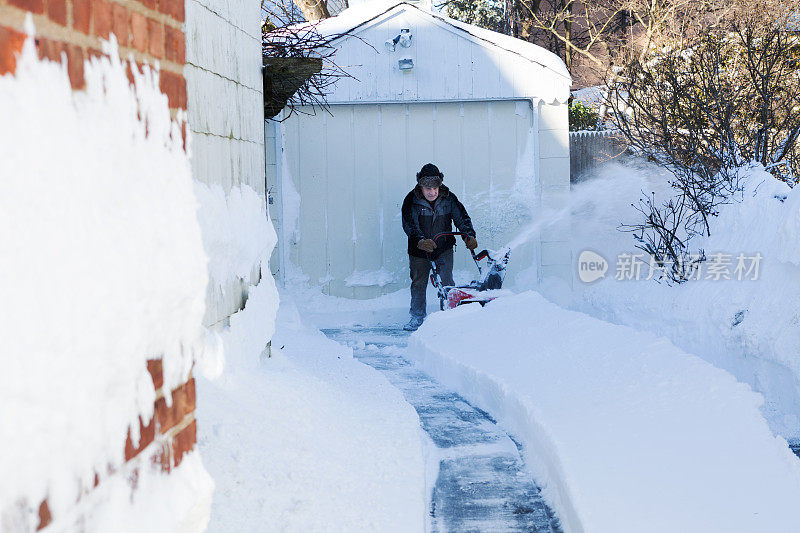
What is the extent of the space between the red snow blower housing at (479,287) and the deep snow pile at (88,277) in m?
6.23

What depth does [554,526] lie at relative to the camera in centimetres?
360

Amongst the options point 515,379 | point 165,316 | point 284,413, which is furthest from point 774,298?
point 165,316

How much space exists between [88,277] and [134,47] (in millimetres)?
523

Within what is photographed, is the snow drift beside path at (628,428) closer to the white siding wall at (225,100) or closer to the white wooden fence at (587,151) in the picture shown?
the white siding wall at (225,100)

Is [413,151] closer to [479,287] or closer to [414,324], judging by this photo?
[414,324]

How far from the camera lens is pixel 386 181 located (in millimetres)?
10086

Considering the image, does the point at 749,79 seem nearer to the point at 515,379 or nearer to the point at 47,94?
the point at 515,379

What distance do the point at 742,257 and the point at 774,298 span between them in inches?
32.0

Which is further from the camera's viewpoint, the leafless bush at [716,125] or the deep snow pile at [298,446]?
the leafless bush at [716,125]

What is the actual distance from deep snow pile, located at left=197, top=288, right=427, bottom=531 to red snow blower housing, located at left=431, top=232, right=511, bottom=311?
2986mm

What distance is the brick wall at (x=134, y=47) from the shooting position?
1.27 metres
